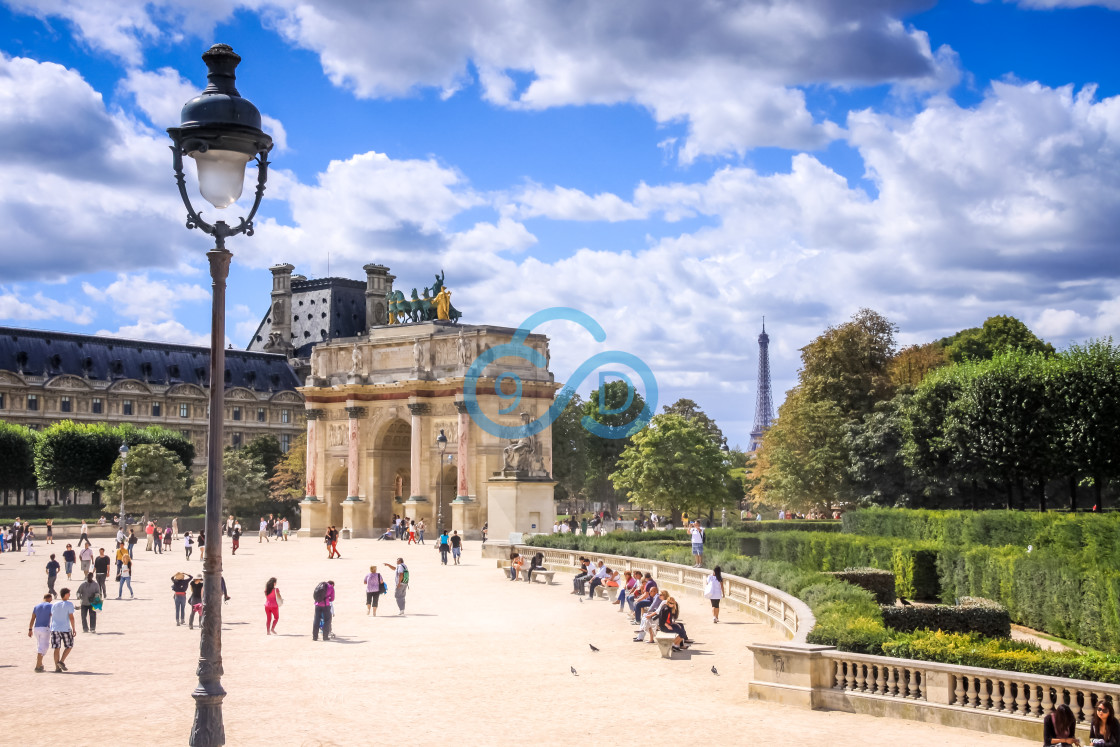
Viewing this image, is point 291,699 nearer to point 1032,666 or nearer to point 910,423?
point 1032,666

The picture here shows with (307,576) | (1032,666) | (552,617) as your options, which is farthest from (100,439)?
(1032,666)

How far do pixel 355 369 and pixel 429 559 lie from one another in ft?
113

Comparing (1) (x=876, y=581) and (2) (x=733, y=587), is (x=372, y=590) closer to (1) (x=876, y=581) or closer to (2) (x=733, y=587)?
(2) (x=733, y=587)

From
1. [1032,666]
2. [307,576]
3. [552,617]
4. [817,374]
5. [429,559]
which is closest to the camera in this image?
[1032,666]

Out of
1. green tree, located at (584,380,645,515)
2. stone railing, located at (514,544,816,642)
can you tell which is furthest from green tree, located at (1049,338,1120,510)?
green tree, located at (584,380,645,515)

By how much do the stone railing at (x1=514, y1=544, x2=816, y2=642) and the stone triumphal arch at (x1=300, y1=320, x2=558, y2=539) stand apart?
2971 centimetres

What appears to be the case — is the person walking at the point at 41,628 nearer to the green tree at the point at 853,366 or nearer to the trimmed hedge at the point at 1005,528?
the trimmed hedge at the point at 1005,528

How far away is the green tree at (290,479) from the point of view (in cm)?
10619

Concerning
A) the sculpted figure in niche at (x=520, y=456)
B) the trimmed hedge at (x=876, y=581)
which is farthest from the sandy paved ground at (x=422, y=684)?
the sculpted figure in niche at (x=520, y=456)

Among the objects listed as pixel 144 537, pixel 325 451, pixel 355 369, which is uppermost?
pixel 355 369

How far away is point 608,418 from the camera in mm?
122062

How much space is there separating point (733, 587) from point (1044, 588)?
8705 millimetres

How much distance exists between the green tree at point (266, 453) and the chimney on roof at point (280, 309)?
26.4 metres

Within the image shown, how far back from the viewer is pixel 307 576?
47.0 m
